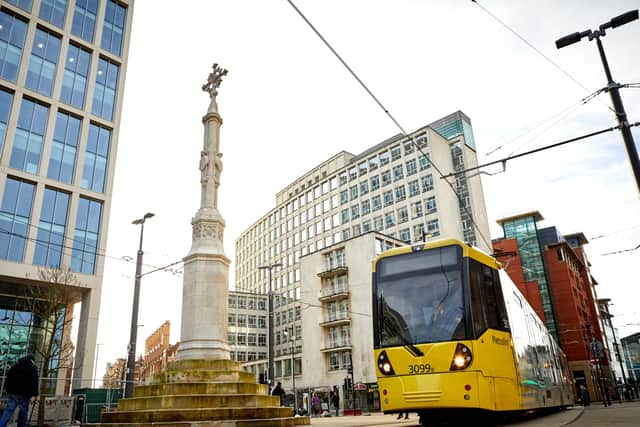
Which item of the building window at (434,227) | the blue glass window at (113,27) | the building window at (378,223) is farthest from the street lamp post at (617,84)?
the building window at (378,223)

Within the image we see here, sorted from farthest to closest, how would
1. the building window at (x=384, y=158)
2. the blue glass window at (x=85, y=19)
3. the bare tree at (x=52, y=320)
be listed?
1. the building window at (x=384, y=158)
2. the blue glass window at (x=85, y=19)
3. the bare tree at (x=52, y=320)

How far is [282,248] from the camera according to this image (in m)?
79.2

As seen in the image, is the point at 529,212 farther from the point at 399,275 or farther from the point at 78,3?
the point at 399,275

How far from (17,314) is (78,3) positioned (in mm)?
21541

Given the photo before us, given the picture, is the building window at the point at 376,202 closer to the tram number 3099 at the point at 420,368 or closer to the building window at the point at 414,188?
the building window at the point at 414,188

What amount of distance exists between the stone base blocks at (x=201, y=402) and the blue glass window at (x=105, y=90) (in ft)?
83.9

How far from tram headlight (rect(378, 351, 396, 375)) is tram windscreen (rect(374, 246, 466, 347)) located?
211 mm

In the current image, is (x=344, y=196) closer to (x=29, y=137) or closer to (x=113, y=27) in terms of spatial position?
(x=113, y=27)

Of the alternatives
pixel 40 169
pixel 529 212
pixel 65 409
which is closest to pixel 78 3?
pixel 40 169

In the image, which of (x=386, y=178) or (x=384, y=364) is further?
(x=386, y=178)

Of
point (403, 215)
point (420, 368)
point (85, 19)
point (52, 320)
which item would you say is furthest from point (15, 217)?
point (403, 215)

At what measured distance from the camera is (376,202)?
64875mm

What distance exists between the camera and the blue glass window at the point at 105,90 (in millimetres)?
33719

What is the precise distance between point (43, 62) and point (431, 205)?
138ft
